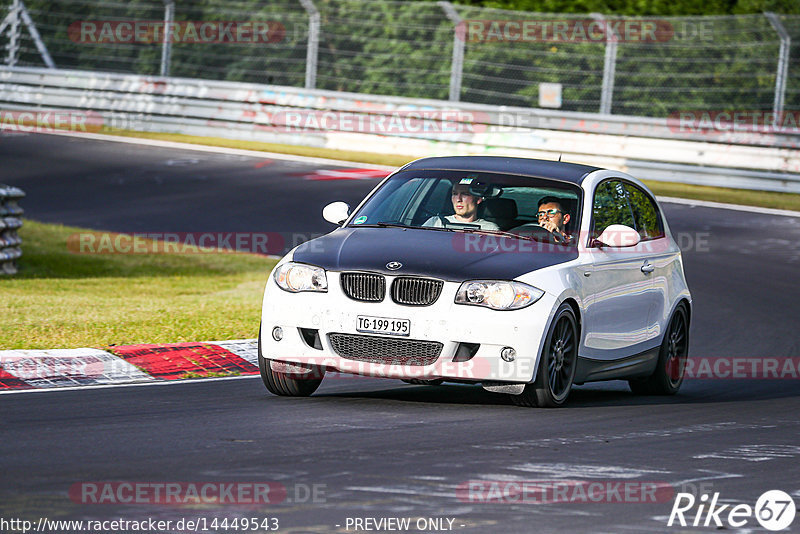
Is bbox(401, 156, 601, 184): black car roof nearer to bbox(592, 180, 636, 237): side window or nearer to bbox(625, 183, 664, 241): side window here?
bbox(592, 180, 636, 237): side window

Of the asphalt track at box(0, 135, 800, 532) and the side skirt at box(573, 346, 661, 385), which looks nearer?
the asphalt track at box(0, 135, 800, 532)

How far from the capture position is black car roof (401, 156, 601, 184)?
32.4 feet

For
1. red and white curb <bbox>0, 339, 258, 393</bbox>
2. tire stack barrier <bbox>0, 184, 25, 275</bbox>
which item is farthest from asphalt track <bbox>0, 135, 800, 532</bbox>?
tire stack barrier <bbox>0, 184, 25, 275</bbox>

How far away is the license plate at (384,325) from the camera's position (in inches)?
332

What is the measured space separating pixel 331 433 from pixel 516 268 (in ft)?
5.49

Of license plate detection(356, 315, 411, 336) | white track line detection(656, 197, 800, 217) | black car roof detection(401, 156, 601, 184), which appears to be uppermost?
black car roof detection(401, 156, 601, 184)

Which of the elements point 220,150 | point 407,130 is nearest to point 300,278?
point 407,130

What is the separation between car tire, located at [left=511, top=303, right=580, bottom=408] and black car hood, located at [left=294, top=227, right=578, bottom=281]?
0.37 m

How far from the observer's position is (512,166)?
9.97m

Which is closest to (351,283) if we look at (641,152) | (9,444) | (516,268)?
(516,268)

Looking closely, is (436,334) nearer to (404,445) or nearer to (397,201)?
(404,445)

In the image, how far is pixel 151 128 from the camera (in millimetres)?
30312

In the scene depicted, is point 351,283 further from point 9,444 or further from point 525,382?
point 9,444

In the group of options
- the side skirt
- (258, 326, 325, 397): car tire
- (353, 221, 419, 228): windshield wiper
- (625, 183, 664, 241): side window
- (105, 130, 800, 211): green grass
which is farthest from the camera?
(105, 130, 800, 211): green grass
